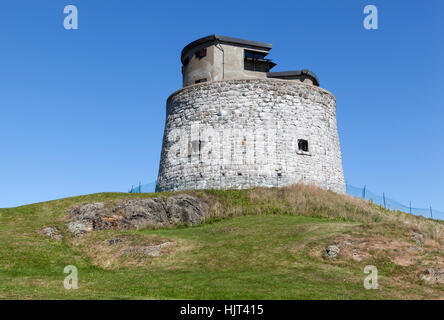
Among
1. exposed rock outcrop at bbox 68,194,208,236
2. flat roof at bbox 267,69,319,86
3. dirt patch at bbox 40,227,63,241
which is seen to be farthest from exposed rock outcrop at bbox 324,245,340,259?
flat roof at bbox 267,69,319,86

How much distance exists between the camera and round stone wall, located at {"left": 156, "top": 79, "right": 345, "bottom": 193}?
3319 centimetres

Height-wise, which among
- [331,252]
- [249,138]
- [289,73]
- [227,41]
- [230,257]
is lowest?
[230,257]

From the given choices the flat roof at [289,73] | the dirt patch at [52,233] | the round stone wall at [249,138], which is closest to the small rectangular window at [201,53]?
the round stone wall at [249,138]

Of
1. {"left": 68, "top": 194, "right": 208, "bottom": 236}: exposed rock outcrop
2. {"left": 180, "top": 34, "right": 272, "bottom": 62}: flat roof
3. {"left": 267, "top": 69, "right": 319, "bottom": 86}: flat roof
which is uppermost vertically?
{"left": 180, "top": 34, "right": 272, "bottom": 62}: flat roof

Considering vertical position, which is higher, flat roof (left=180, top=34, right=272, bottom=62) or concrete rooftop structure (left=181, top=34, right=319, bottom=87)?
flat roof (left=180, top=34, right=272, bottom=62)

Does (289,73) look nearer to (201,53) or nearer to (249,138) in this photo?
(201,53)

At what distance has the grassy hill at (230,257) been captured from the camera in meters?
14.6

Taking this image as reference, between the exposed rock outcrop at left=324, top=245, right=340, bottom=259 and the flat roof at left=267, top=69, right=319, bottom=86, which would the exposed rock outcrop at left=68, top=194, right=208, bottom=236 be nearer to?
the exposed rock outcrop at left=324, top=245, right=340, bottom=259

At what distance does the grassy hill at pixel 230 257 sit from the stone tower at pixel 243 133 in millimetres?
5391

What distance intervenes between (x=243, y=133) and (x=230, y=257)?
1581 centimetres

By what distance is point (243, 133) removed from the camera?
111 ft

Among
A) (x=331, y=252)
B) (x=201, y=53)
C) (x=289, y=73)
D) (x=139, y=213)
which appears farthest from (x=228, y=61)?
(x=331, y=252)

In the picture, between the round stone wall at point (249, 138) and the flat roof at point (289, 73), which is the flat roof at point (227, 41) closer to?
the flat roof at point (289, 73)

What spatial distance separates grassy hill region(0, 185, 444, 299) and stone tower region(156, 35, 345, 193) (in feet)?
17.7
